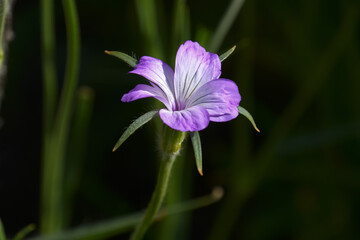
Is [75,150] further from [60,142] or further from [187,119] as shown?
[187,119]

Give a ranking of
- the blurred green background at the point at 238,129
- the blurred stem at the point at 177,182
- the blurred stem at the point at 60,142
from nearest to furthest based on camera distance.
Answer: the blurred stem at the point at 60,142, the blurred stem at the point at 177,182, the blurred green background at the point at 238,129

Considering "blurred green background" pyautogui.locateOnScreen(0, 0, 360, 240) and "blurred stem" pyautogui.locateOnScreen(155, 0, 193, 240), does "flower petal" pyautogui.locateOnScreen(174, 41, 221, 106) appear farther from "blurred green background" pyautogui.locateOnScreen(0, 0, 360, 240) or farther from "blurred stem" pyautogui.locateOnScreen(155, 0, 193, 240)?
"blurred green background" pyautogui.locateOnScreen(0, 0, 360, 240)

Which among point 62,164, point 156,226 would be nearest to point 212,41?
point 62,164

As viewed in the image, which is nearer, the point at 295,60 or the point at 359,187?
the point at 359,187

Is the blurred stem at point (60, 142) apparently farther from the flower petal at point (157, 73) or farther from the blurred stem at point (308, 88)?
the blurred stem at point (308, 88)

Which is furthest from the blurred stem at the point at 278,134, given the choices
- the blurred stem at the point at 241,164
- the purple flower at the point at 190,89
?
the purple flower at the point at 190,89

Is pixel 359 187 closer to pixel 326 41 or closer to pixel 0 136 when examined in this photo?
pixel 326 41

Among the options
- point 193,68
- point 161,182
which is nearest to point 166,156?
point 161,182
